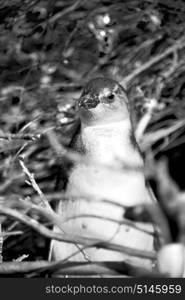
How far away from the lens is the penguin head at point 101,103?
340cm

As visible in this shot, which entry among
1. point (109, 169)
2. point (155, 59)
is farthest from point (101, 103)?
point (155, 59)

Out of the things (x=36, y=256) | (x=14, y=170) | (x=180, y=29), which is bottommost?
(x=36, y=256)

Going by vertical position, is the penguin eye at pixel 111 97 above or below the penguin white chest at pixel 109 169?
above

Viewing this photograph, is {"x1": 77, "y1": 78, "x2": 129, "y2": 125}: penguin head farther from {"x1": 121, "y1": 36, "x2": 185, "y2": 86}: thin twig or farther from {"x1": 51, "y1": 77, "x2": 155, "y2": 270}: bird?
{"x1": 121, "y1": 36, "x2": 185, "y2": 86}: thin twig

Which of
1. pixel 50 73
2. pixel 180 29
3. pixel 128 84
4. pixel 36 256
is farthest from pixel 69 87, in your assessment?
pixel 36 256

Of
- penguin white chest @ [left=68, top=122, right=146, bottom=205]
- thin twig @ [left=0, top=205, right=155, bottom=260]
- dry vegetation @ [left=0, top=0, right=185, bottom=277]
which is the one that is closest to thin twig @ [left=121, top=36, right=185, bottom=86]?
dry vegetation @ [left=0, top=0, right=185, bottom=277]

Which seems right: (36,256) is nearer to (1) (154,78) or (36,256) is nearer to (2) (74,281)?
(1) (154,78)

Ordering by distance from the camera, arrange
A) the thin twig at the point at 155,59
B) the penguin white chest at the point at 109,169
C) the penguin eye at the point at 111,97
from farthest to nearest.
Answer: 1. the thin twig at the point at 155,59
2. the penguin eye at the point at 111,97
3. the penguin white chest at the point at 109,169

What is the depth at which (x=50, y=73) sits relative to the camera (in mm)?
4422

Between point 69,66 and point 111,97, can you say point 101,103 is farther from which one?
point 69,66

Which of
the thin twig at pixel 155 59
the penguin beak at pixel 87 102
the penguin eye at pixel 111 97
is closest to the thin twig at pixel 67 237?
the penguin beak at pixel 87 102

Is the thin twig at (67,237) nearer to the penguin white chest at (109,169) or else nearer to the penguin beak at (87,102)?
the penguin white chest at (109,169)

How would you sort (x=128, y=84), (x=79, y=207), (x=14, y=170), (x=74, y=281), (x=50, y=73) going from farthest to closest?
(x=50, y=73)
(x=128, y=84)
(x=14, y=170)
(x=79, y=207)
(x=74, y=281)

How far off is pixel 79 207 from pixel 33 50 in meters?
1.52
